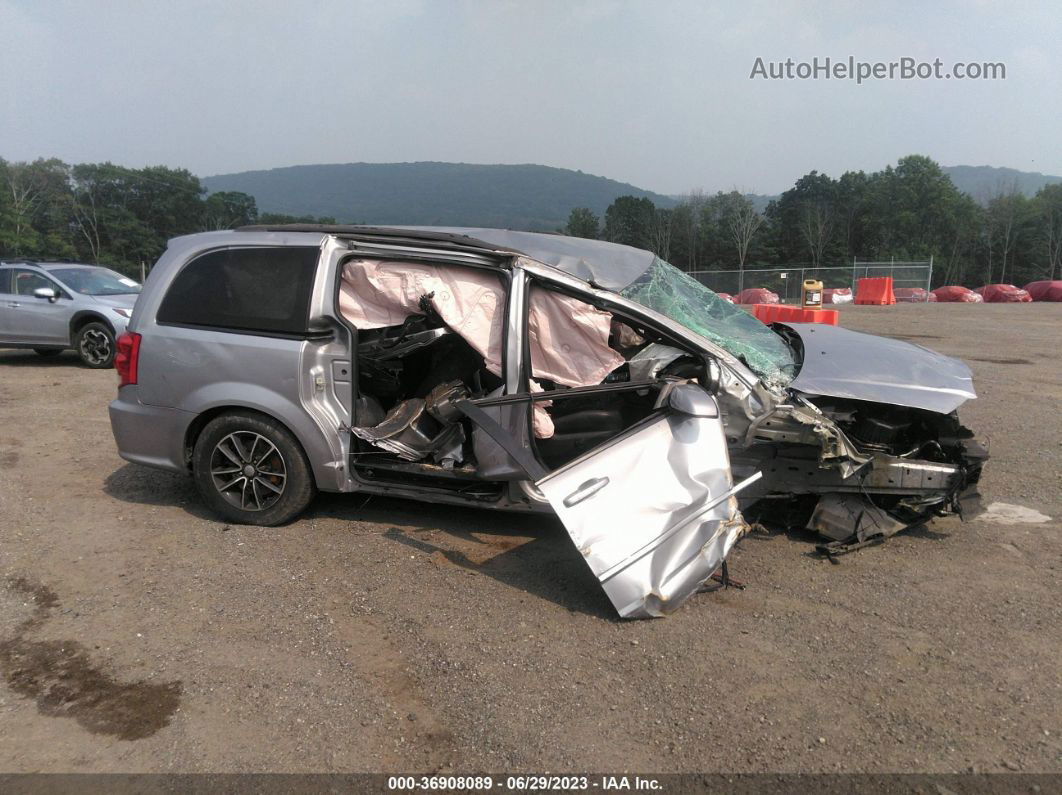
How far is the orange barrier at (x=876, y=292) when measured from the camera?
97.7ft

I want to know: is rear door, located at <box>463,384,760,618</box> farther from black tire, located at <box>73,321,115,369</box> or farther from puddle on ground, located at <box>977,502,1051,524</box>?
black tire, located at <box>73,321,115,369</box>

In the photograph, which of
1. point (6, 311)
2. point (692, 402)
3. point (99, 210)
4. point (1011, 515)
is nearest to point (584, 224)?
point (99, 210)

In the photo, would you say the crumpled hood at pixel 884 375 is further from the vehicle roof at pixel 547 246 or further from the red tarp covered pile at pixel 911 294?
the red tarp covered pile at pixel 911 294

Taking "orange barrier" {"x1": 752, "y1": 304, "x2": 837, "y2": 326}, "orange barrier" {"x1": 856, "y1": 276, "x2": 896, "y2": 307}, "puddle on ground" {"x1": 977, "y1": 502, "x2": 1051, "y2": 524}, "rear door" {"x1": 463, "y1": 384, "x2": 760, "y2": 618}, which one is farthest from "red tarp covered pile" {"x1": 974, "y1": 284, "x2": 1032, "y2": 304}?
"rear door" {"x1": 463, "y1": 384, "x2": 760, "y2": 618}

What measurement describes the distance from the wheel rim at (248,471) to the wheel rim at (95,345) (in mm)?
8222

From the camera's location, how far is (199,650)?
11.2ft

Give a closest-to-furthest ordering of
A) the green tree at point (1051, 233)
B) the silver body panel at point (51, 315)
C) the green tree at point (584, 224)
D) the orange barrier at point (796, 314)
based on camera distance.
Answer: the silver body panel at point (51, 315) < the orange barrier at point (796, 314) < the green tree at point (584, 224) < the green tree at point (1051, 233)

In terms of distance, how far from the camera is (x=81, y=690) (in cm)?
311

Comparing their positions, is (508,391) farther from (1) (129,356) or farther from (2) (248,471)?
(1) (129,356)

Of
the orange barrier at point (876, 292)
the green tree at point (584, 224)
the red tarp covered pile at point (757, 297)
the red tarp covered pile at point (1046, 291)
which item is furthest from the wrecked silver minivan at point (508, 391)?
the green tree at point (584, 224)

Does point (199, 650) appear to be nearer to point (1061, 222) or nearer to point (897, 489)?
point (897, 489)

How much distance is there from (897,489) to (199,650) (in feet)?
12.7

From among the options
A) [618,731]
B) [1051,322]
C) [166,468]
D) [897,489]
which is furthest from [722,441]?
[1051,322]

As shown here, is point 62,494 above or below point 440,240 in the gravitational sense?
below
